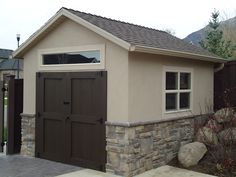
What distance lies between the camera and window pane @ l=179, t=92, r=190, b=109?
27.3 feet

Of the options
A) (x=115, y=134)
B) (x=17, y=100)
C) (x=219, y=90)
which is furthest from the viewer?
(x=219, y=90)

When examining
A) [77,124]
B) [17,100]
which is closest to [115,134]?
[77,124]

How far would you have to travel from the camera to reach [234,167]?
7055 mm

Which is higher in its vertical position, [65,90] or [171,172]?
[65,90]

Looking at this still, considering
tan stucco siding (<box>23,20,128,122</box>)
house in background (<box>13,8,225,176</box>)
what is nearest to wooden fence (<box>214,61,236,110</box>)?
house in background (<box>13,8,225,176</box>)

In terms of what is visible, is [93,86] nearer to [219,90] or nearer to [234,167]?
[234,167]

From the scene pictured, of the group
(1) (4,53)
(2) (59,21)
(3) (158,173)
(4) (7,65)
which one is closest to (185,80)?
(3) (158,173)

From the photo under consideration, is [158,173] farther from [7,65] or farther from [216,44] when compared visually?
[7,65]

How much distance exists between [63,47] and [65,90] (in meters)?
0.99

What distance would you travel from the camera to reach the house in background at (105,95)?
671 centimetres

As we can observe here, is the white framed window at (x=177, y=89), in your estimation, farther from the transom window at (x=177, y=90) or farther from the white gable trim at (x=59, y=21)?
the white gable trim at (x=59, y=21)

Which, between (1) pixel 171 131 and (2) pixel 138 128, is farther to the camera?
(1) pixel 171 131

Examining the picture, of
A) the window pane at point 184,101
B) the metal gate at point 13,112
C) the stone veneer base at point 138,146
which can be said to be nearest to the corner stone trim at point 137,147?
the stone veneer base at point 138,146

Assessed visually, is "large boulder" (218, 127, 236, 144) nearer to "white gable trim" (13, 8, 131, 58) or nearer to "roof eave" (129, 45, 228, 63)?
"roof eave" (129, 45, 228, 63)
